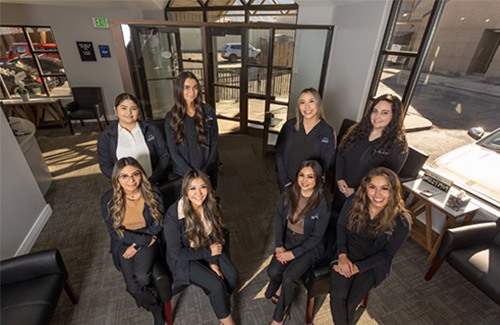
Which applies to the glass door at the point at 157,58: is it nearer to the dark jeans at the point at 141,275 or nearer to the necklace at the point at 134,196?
the necklace at the point at 134,196

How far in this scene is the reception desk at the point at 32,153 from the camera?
9.61ft

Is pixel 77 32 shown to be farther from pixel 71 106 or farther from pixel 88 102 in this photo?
pixel 71 106

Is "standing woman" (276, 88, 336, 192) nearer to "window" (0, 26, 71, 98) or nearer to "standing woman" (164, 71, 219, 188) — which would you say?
"standing woman" (164, 71, 219, 188)

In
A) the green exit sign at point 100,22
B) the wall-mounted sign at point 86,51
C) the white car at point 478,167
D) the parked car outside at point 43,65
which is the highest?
the green exit sign at point 100,22

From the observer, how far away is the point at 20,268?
1655mm

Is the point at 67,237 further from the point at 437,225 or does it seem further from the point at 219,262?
the point at 437,225

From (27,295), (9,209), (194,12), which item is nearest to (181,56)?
(194,12)

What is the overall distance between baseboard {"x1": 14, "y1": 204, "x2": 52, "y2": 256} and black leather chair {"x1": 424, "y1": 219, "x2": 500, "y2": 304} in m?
3.80

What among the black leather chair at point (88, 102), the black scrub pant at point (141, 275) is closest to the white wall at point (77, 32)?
the black leather chair at point (88, 102)

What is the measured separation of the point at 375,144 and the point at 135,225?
6.44 ft

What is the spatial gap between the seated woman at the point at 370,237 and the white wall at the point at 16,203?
280cm

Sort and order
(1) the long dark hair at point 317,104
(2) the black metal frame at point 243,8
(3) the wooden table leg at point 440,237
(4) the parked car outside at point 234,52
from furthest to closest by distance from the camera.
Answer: (4) the parked car outside at point 234,52 → (2) the black metal frame at point 243,8 → (3) the wooden table leg at point 440,237 → (1) the long dark hair at point 317,104

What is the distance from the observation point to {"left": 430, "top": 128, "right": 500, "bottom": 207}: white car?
2260mm

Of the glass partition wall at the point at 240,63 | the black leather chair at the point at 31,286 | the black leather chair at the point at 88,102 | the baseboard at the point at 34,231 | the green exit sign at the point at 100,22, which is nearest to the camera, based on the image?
the black leather chair at the point at 31,286
